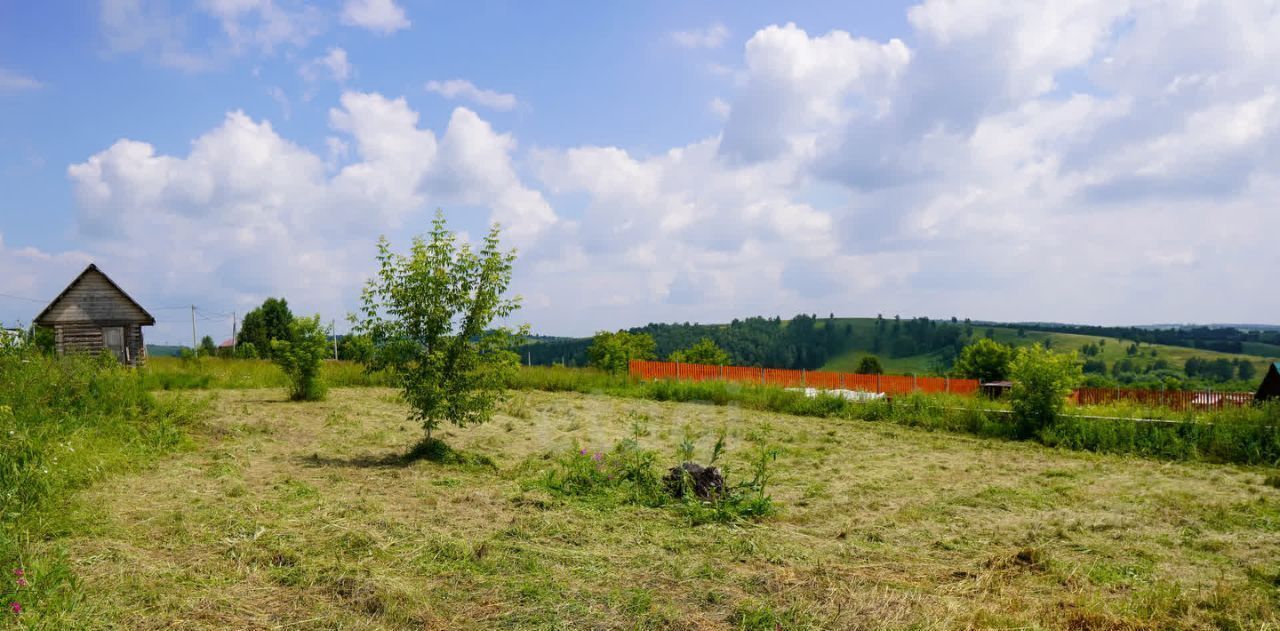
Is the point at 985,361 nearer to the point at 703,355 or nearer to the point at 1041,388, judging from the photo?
the point at 703,355

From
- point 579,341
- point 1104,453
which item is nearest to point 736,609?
point 1104,453

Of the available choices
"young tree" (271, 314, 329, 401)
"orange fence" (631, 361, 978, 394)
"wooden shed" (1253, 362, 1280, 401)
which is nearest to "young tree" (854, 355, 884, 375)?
"orange fence" (631, 361, 978, 394)

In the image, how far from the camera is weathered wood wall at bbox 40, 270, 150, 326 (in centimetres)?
2706

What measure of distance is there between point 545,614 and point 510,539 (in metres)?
1.49

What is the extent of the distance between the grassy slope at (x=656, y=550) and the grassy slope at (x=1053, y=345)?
96.1 metres

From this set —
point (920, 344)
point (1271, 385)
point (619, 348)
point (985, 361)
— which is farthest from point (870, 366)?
point (920, 344)

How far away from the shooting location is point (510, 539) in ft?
18.6

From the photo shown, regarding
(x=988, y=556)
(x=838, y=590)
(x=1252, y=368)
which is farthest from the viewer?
(x=1252, y=368)

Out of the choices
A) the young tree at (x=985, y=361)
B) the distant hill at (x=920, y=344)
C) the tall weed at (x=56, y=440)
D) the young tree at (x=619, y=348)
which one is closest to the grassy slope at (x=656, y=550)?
the tall weed at (x=56, y=440)

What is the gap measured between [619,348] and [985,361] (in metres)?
32.4

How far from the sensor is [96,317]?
27.6 metres

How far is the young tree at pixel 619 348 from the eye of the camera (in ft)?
175

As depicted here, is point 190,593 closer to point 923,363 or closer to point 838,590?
point 838,590

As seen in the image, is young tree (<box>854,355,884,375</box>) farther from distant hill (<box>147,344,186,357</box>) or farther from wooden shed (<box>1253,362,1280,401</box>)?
distant hill (<box>147,344,186,357</box>)
